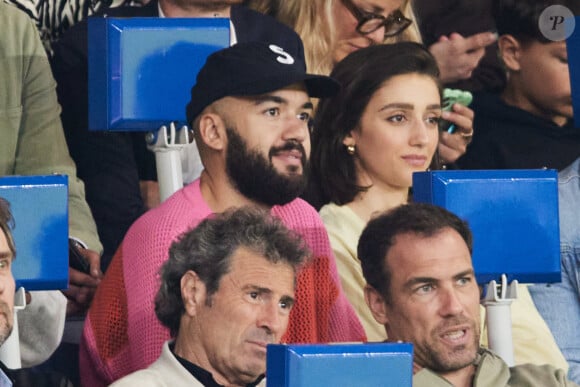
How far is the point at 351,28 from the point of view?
4.62 meters

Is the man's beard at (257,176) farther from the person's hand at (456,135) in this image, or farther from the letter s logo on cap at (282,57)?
the person's hand at (456,135)

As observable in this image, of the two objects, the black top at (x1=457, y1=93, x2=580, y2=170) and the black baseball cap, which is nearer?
the black baseball cap

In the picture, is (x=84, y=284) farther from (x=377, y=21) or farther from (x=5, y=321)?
(x=377, y=21)

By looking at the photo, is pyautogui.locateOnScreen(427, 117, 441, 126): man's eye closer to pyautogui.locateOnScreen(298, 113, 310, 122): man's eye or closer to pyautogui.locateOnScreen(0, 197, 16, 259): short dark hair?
pyautogui.locateOnScreen(298, 113, 310, 122): man's eye

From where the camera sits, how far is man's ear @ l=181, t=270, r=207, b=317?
135 inches

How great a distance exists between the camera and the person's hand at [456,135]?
14.9 feet

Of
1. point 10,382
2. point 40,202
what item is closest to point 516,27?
point 40,202

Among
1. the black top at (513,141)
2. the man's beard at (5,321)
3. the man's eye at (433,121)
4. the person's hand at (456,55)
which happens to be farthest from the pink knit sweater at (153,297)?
the person's hand at (456,55)

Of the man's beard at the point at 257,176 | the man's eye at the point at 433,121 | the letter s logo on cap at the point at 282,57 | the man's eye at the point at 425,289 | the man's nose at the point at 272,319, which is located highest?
the letter s logo on cap at the point at 282,57

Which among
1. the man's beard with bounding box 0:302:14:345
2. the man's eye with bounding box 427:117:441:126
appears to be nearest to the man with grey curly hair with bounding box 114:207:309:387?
the man's beard with bounding box 0:302:14:345

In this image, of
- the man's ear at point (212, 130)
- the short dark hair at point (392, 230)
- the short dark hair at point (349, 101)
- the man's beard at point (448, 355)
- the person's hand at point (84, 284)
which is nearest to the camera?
the man's beard at point (448, 355)

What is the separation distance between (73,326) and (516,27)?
1444 millimetres

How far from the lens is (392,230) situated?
3664 millimetres

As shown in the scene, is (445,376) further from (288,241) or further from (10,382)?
(10,382)
